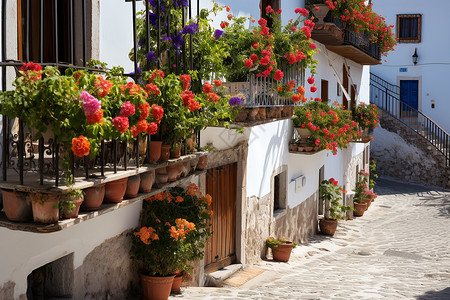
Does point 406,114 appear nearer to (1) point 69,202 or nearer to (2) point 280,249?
(2) point 280,249

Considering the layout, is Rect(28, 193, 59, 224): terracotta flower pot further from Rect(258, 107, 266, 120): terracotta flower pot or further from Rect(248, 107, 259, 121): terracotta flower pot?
Rect(258, 107, 266, 120): terracotta flower pot

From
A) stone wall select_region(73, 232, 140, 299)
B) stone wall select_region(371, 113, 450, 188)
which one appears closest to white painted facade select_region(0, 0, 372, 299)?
stone wall select_region(73, 232, 140, 299)

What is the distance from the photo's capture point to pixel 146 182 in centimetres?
470

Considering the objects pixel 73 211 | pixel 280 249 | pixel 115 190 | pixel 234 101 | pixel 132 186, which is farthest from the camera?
pixel 280 249

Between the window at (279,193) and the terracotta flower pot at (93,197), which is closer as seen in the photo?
the terracotta flower pot at (93,197)

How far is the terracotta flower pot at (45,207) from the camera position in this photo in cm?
349

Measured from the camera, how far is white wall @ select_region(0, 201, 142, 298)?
165 inches

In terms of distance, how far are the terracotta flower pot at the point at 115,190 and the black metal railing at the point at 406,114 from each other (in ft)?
66.2

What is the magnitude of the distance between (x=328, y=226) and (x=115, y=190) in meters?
9.57

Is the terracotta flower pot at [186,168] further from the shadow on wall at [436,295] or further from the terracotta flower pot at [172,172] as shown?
the shadow on wall at [436,295]

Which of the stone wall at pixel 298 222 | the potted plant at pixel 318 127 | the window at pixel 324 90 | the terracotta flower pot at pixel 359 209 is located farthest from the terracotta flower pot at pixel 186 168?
the terracotta flower pot at pixel 359 209

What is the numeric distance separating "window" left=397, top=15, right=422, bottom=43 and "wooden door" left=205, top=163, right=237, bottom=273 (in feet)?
64.7

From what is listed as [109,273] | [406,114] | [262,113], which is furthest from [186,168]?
[406,114]

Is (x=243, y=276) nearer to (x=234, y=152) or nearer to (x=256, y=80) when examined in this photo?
(x=234, y=152)
